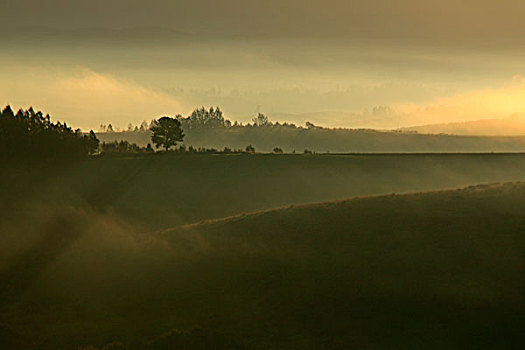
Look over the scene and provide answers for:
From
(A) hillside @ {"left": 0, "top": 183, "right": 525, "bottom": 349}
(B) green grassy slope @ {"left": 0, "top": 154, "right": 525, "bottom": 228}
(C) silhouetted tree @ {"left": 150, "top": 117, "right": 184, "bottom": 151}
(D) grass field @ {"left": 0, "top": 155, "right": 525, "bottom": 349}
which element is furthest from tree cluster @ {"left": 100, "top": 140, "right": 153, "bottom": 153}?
(A) hillside @ {"left": 0, "top": 183, "right": 525, "bottom": 349}

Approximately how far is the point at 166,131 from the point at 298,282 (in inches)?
3146

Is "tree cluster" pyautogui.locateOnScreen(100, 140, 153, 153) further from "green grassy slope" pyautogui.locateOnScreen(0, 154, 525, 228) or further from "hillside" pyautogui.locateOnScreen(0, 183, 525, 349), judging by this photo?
"hillside" pyautogui.locateOnScreen(0, 183, 525, 349)

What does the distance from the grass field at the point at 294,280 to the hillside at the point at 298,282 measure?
0.09 meters

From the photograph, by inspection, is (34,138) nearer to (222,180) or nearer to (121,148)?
(121,148)

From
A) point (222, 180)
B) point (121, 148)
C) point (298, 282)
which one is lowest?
point (298, 282)

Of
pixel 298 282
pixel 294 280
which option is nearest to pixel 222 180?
pixel 294 280

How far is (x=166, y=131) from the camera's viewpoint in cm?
10862

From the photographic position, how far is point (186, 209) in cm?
7912

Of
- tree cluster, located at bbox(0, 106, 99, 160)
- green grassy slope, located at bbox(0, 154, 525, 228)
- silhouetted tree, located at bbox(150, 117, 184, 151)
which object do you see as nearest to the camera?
green grassy slope, located at bbox(0, 154, 525, 228)

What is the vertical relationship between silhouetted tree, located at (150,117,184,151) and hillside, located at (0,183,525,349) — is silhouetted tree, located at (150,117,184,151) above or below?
above

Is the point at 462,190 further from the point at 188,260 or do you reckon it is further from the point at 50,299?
the point at 50,299

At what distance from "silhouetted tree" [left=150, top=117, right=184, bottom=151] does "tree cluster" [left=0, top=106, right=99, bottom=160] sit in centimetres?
1255

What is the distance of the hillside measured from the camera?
85.6ft

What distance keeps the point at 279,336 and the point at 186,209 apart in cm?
5406
